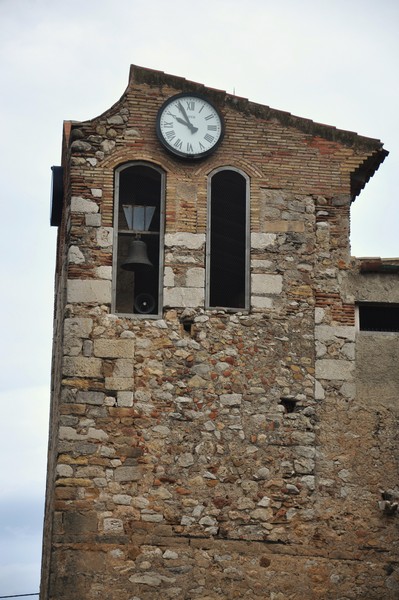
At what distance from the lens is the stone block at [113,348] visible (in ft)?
62.0

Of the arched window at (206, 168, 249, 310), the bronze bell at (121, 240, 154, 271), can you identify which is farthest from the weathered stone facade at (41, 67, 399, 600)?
the bronze bell at (121, 240, 154, 271)

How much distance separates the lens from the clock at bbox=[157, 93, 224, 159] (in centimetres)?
1975

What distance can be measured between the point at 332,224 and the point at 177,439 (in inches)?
152

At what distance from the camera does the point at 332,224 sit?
786 inches

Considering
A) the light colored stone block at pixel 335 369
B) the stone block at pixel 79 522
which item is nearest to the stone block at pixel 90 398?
the stone block at pixel 79 522

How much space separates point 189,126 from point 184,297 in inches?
98.6

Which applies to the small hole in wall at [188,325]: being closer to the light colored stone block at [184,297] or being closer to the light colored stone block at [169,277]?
the light colored stone block at [184,297]

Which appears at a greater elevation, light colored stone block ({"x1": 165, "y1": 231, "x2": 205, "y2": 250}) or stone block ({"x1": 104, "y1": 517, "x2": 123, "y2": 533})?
light colored stone block ({"x1": 165, "y1": 231, "x2": 205, "y2": 250})

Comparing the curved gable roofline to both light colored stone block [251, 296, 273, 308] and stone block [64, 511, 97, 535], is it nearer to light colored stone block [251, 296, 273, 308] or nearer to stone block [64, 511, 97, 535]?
light colored stone block [251, 296, 273, 308]

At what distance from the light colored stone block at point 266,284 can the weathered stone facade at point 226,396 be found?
0.02 m

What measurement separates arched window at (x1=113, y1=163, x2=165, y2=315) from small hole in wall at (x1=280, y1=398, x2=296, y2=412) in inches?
83.1

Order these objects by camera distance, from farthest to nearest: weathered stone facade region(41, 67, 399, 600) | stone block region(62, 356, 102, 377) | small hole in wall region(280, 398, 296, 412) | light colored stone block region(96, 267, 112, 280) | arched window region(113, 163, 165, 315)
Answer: arched window region(113, 163, 165, 315) → light colored stone block region(96, 267, 112, 280) → small hole in wall region(280, 398, 296, 412) → stone block region(62, 356, 102, 377) → weathered stone facade region(41, 67, 399, 600)

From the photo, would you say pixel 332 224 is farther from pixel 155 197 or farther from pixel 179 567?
pixel 179 567

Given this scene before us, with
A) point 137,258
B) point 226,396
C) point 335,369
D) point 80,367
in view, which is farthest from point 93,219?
point 335,369
